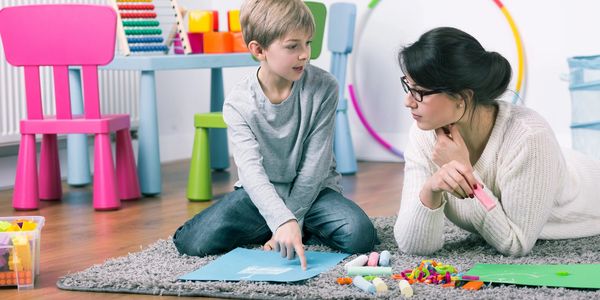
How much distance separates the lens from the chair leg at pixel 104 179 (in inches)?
107

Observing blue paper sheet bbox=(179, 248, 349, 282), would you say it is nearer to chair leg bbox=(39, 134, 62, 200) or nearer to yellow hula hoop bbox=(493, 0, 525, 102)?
→ chair leg bbox=(39, 134, 62, 200)

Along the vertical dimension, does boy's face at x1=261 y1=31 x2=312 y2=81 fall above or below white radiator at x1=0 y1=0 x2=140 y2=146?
above

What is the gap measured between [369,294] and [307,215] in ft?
1.68

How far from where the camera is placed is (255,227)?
6.81ft

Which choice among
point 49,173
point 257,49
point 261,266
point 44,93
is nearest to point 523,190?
point 261,266

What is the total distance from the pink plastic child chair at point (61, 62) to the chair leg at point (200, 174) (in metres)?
0.25

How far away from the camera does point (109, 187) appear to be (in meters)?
2.73

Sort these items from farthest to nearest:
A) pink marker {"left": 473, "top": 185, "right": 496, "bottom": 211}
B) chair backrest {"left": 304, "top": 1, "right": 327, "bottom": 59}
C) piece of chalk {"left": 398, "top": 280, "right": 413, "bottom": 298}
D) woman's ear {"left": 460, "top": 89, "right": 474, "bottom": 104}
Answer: chair backrest {"left": 304, "top": 1, "right": 327, "bottom": 59} → woman's ear {"left": 460, "top": 89, "right": 474, "bottom": 104} → pink marker {"left": 473, "top": 185, "right": 496, "bottom": 211} → piece of chalk {"left": 398, "top": 280, "right": 413, "bottom": 298}

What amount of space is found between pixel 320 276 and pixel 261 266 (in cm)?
13

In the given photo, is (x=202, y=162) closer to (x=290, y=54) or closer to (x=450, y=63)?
(x=290, y=54)

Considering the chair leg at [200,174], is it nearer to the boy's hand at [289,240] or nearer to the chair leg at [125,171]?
the chair leg at [125,171]

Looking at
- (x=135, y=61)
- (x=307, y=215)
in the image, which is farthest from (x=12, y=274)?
(x=135, y=61)

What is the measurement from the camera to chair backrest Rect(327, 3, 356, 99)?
11.9 ft

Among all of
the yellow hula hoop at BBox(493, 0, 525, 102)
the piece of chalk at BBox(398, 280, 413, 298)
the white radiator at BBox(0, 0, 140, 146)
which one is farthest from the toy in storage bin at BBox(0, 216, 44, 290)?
the yellow hula hoop at BBox(493, 0, 525, 102)
